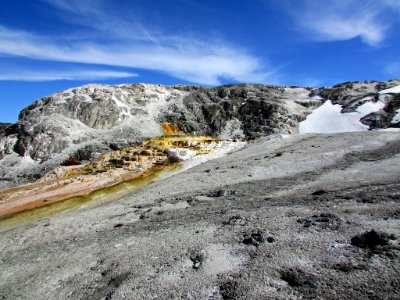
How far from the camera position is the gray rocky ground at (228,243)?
13.3 metres

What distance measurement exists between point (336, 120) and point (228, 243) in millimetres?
70773

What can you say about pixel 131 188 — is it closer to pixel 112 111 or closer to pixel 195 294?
pixel 195 294

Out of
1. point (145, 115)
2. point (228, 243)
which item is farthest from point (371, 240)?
point (145, 115)

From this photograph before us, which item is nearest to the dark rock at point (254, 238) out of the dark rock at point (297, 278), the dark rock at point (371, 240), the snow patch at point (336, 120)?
the dark rock at point (297, 278)

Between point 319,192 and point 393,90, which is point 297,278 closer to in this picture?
point 319,192

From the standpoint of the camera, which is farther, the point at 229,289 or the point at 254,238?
the point at 254,238

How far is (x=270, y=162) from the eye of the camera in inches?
1449

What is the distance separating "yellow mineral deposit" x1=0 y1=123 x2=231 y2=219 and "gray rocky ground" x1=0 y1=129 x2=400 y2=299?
17.8 ft

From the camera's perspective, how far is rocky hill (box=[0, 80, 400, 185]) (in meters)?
61.4

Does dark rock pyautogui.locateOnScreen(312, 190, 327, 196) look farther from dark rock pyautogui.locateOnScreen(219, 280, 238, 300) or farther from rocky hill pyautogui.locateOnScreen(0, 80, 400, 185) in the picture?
rocky hill pyautogui.locateOnScreen(0, 80, 400, 185)

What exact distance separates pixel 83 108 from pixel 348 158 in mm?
54330

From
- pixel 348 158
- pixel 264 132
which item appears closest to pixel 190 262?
pixel 348 158

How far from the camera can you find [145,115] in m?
78.9

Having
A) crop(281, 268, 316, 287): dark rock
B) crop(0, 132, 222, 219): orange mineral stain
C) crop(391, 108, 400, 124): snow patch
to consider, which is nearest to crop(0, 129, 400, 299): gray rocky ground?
crop(281, 268, 316, 287): dark rock
